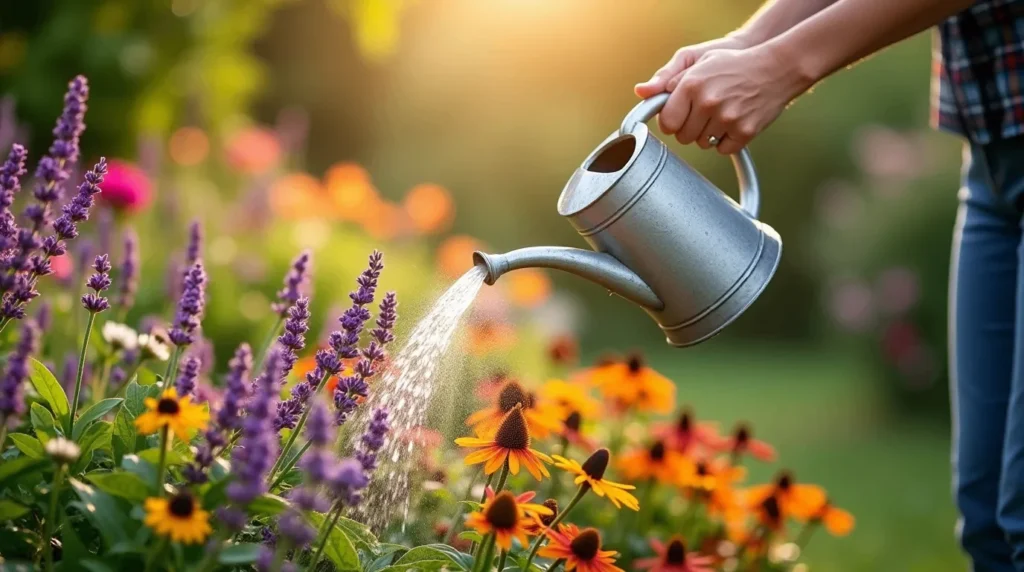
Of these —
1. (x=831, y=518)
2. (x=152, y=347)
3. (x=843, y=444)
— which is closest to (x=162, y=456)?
(x=152, y=347)

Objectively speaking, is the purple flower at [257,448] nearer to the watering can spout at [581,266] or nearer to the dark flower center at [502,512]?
the dark flower center at [502,512]

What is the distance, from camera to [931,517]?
433cm

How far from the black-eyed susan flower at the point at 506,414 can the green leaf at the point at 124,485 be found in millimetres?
474

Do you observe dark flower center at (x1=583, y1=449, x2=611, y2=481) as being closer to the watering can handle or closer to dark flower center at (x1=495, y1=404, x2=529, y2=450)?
dark flower center at (x1=495, y1=404, x2=529, y2=450)

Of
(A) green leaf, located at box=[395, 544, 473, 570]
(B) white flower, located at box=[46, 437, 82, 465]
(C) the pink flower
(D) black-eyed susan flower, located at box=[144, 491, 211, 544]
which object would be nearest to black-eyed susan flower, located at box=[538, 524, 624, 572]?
(A) green leaf, located at box=[395, 544, 473, 570]

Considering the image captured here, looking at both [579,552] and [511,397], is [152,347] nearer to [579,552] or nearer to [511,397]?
[511,397]

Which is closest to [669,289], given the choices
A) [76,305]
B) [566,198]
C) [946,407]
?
[566,198]

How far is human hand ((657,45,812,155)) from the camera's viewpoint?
1551 mm

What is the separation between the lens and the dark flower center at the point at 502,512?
1.20m

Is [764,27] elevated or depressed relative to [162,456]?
elevated

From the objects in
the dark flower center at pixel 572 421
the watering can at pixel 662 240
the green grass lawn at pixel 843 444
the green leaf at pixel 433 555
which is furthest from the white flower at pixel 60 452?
the green grass lawn at pixel 843 444

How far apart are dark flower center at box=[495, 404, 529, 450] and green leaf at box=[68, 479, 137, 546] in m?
0.46

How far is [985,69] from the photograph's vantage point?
1.84 metres

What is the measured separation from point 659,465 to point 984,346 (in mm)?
660
